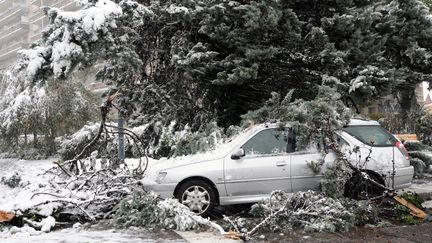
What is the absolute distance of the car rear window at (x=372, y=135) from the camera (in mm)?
7836

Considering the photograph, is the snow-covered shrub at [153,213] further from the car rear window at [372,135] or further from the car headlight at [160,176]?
the car rear window at [372,135]

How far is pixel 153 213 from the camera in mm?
6703

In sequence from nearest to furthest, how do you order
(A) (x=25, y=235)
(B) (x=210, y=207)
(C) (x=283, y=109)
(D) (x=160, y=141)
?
(A) (x=25, y=235), (B) (x=210, y=207), (C) (x=283, y=109), (D) (x=160, y=141)

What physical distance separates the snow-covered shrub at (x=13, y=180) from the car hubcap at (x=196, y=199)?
7.17 metres

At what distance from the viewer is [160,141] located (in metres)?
11.6

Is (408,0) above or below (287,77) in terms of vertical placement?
above

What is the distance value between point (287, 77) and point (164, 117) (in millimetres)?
3477

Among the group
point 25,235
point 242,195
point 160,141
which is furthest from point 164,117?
point 25,235

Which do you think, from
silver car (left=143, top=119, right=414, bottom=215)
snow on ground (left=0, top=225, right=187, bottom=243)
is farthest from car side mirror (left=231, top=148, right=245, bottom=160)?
snow on ground (left=0, top=225, right=187, bottom=243)

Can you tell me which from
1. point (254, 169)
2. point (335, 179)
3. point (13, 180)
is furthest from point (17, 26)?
point (335, 179)

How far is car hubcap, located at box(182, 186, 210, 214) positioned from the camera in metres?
7.16

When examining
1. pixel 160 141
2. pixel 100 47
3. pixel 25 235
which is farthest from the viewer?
pixel 160 141

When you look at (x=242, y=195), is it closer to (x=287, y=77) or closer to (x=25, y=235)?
(x=25, y=235)

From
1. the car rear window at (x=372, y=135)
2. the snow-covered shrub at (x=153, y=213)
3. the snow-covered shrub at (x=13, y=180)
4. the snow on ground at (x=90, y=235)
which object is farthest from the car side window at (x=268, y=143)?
the snow-covered shrub at (x=13, y=180)
